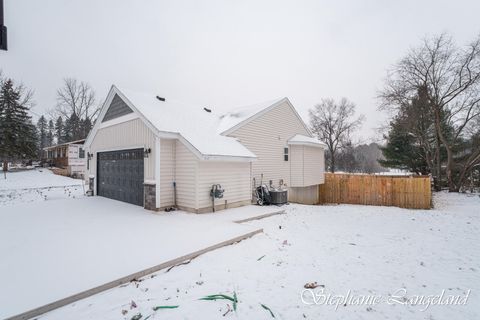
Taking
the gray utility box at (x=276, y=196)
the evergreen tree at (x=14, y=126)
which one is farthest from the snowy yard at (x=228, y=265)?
the evergreen tree at (x=14, y=126)

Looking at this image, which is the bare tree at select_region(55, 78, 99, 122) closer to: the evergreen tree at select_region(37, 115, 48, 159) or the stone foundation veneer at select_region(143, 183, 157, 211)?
the stone foundation veneer at select_region(143, 183, 157, 211)

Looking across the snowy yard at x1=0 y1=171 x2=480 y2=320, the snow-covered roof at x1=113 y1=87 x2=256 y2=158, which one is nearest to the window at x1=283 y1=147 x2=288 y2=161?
the snow-covered roof at x1=113 y1=87 x2=256 y2=158

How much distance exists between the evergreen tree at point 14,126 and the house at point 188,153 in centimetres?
2238

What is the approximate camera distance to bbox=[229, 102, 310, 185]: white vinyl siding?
12.1 metres

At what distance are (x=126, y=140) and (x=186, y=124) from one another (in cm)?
292

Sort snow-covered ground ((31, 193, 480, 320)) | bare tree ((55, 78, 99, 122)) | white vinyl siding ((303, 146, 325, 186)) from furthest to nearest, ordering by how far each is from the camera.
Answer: bare tree ((55, 78, 99, 122)) → white vinyl siding ((303, 146, 325, 186)) → snow-covered ground ((31, 193, 480, 320))

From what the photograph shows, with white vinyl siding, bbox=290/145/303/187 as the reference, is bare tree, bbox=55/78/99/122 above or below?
above

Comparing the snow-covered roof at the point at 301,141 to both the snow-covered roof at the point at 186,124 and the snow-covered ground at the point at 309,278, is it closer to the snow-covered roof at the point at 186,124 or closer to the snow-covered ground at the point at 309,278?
the snow-covered roof at the point at 186,124

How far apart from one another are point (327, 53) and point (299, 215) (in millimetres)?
18911

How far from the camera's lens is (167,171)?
864 centimetres

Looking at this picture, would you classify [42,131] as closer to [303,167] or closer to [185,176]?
[185,176]

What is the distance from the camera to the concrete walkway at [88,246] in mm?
3190

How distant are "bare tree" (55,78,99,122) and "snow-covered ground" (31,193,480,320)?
A: 34628 millimetres

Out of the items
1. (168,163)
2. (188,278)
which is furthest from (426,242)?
(168,163)
